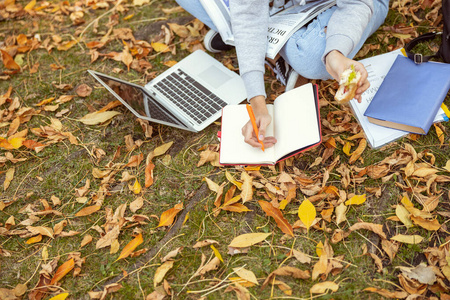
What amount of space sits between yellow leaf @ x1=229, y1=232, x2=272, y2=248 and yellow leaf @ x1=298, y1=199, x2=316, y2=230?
22 centimetres

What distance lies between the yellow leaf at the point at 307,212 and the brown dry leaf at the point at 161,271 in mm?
759

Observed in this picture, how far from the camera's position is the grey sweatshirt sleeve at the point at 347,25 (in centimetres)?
202

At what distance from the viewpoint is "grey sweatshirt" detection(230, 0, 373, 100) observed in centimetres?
210

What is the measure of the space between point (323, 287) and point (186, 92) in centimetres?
156

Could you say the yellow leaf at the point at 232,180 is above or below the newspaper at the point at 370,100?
below

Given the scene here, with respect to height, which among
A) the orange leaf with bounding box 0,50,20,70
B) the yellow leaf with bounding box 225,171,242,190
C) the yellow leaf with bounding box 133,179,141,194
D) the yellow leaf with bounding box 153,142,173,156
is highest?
the orange leaf with bounding box 0,50,20,70

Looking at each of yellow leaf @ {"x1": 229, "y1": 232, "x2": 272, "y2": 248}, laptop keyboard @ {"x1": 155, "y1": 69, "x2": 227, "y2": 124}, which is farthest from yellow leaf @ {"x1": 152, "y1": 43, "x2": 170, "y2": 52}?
yellow leaf @ {"x1": 229, "y1": 232, "x2": 272, "y2": 248}

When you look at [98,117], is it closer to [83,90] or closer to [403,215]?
[83,90]

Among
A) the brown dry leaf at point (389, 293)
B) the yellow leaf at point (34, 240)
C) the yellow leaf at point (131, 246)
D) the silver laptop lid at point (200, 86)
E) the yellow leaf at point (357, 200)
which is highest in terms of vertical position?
the silver laptop lid at point (200, 86)

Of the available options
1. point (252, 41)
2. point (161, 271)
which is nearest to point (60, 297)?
point (161, 271)

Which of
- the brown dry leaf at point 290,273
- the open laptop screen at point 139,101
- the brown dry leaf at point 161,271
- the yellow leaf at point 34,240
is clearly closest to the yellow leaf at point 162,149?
the open laptop screen at point 139,101

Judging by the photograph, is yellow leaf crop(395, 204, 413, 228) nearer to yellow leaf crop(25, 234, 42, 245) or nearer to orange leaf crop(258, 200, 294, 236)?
orange leaf crop(258, 200, 294, 236)

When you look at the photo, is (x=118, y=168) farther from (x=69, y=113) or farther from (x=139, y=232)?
(x=69, y=113)

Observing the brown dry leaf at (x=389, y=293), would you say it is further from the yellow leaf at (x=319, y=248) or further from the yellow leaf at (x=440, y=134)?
the yellow leaf at (x=440, y=134)
